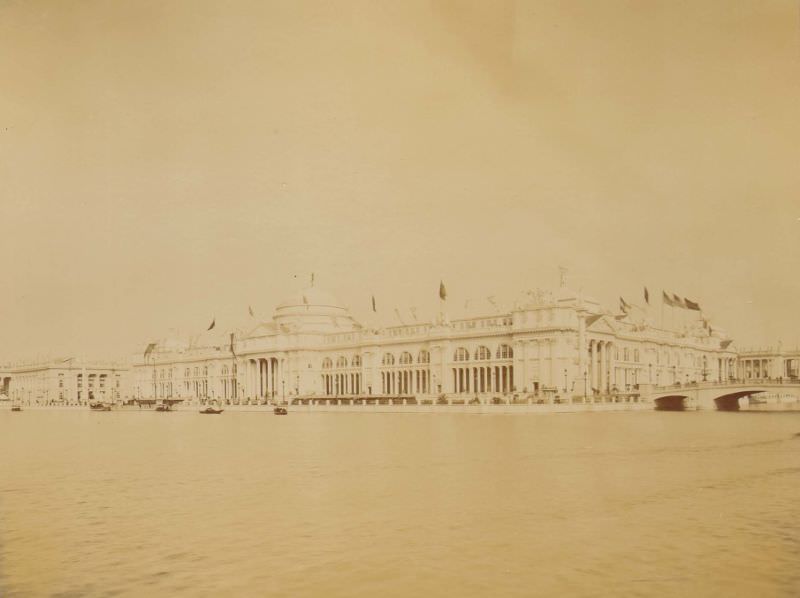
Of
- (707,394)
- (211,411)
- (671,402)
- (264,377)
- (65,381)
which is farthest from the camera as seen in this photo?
(65,381)

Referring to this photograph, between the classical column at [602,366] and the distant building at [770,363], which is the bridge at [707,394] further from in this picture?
the classical column at [602,366]

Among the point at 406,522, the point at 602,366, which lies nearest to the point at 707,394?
the point at 602,366

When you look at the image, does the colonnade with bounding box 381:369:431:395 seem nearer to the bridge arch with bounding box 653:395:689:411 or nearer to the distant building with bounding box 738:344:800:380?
the bridge arch with bounding box 653:395:689:411

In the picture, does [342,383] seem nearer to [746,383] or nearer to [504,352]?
[504,352]

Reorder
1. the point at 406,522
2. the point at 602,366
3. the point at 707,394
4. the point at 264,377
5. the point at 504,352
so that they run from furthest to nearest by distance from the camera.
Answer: the point at 264,377, the point at 602,366, the point at 504,352, the point at 707,394, the point at 406,522

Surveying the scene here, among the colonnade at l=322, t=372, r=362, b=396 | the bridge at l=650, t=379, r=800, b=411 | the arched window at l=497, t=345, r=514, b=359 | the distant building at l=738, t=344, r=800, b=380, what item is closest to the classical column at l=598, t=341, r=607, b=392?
the bridge at l=650, t=379, r=800, b=411

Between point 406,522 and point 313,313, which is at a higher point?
point 313,313

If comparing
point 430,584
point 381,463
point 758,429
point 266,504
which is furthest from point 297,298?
point 430,584

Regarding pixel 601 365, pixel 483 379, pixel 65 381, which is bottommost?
pixel 65 381
